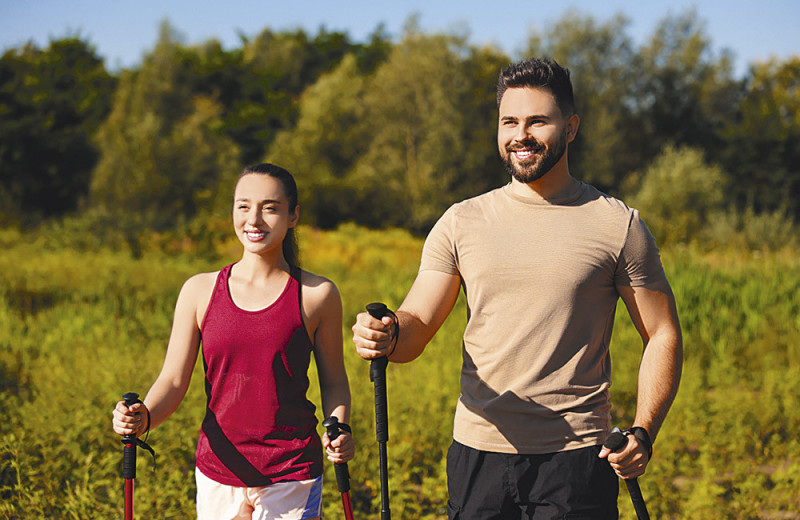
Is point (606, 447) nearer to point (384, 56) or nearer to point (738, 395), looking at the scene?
point (738, 395)

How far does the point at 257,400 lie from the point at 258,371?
3.2 inches

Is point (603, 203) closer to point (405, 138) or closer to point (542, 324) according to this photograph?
point (542, 324)

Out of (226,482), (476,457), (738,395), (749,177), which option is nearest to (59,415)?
(226,482)

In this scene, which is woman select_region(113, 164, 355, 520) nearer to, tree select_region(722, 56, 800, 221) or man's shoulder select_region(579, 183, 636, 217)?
man's shoulder select_region(579, 183, 636, 217)

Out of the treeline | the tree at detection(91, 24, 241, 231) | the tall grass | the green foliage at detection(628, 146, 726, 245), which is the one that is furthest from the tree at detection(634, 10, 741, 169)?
the tall grass

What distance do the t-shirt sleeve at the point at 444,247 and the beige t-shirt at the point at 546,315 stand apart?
6 cm

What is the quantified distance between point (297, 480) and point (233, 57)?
4132 cm

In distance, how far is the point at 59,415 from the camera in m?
4.50

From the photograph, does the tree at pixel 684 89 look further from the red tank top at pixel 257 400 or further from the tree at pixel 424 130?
the red tank top at pixel 257 400

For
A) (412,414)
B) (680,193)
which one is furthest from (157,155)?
(412,414)

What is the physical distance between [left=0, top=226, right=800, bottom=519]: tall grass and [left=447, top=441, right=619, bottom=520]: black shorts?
203 cm

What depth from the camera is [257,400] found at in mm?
2223

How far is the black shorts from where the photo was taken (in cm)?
212

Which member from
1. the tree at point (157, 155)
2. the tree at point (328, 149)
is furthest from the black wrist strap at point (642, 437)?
the tree at point (328, 149)
